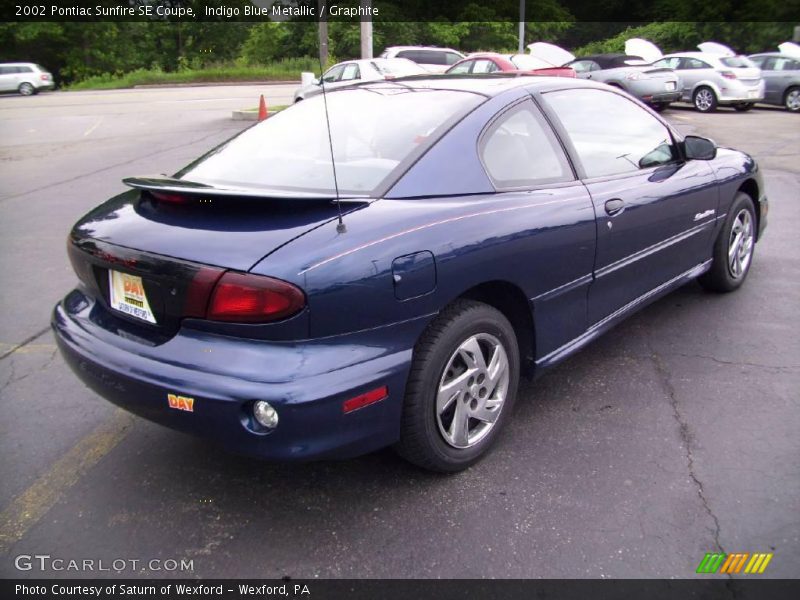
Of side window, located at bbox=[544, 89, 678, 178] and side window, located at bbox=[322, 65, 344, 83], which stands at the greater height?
side window, located at bbox=[322, 65, 344, 83]

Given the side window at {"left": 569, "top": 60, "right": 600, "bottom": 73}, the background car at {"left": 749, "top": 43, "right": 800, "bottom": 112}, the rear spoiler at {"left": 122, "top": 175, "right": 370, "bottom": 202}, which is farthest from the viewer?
the side window at {"left": 569, "top": 60, "right": 600, "bottom": 73}

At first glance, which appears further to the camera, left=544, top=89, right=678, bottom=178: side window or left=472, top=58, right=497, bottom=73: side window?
left=472, top=58, right=497, bottom=73: side window

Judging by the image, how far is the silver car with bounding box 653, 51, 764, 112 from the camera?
17.4 m

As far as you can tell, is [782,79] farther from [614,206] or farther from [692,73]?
[614,206]

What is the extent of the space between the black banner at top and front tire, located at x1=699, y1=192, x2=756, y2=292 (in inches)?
1154

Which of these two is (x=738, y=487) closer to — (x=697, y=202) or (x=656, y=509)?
(x=656, y=509)

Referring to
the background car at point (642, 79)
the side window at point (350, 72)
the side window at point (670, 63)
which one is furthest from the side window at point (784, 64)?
the side window at point (350, 72)

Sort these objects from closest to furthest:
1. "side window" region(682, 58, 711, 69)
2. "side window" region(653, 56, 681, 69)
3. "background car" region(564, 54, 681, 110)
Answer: "background car" region(564, 54, 681, 110) → "side window" region(682, 58, 711, 69) → "side window" region(653, 56, 681, 69)

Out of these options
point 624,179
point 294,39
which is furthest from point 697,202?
point 294,39

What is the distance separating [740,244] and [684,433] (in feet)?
7.46

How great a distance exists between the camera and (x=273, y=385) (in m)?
2.20

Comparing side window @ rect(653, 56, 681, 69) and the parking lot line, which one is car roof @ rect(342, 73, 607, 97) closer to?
the parking lot line

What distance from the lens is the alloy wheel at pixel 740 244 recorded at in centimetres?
473

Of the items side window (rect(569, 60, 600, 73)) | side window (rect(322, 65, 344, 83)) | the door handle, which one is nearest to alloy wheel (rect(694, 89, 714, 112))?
side window (rect(569, 60, 600, 73))
